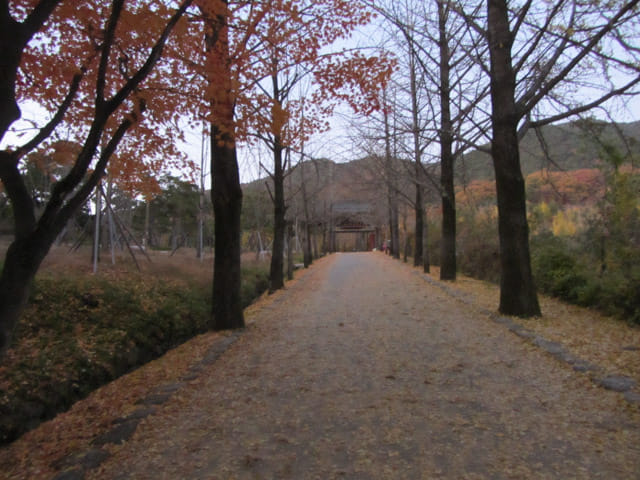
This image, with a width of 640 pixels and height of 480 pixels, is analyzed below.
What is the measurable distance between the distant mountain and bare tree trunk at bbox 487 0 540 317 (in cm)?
179

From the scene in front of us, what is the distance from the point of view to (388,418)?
3764 mm

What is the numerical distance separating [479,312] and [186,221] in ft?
117

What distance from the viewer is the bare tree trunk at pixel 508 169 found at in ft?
26.3

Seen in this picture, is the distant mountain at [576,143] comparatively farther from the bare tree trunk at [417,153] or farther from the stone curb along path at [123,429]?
the stone curb along path at [123,429]

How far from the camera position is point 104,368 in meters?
6.23

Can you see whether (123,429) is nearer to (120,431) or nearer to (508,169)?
(120,431)

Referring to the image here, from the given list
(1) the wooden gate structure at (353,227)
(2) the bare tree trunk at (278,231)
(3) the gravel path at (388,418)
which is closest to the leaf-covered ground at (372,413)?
(3) the gravel path at (388,418)

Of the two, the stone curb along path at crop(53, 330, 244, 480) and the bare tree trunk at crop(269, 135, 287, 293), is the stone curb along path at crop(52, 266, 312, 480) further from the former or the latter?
the bare tree trunk at crop(269, 135, 287, 293)

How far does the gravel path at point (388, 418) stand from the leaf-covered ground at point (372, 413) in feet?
0.05

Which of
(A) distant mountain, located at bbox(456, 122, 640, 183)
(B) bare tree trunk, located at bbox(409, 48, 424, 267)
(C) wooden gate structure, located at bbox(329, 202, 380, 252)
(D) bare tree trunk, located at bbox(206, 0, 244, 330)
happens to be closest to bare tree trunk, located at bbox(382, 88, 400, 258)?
(B) bare tree trunk, located at bbox(409, 48, 424, 267)

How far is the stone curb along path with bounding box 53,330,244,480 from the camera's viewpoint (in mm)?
3076

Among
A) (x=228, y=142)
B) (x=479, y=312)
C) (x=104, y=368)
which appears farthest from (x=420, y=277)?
(x=104, y=368)

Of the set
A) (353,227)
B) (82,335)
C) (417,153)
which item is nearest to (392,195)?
(417,153)

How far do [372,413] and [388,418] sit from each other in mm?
166
